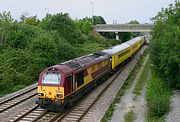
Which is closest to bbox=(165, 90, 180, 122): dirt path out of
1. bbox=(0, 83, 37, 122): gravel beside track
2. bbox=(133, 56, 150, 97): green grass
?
bbox=(133, 56, 150, 97): green grass

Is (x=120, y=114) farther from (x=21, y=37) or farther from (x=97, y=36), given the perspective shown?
(x=97, y=36)

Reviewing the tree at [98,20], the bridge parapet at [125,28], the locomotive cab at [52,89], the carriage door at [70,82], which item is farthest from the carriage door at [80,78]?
the tree at [98,20]

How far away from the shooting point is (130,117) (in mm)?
20281

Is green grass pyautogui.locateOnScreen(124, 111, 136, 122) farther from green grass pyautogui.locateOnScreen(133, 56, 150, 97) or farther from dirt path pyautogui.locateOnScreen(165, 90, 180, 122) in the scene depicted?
green grass pyautogui.locateOnScreen(133, 56, 150, 97)

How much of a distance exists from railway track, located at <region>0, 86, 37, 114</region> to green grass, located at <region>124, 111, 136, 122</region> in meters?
7.78

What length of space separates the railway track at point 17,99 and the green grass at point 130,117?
7776 mm

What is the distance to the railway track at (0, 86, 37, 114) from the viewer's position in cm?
2267

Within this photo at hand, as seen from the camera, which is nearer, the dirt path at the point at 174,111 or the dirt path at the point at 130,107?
the dirt path at the point at 174,111

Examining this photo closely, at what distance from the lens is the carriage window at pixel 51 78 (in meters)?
20.8

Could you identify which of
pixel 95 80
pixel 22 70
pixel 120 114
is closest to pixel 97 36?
pixel 22 70

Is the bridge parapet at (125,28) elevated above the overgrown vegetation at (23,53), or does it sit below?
above

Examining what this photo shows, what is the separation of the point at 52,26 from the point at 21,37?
468 inches

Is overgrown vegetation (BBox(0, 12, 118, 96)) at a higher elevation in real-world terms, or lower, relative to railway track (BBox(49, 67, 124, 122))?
higher

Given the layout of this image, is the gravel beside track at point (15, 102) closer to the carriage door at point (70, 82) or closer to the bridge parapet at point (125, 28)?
the carriage door at point (70, 82)
